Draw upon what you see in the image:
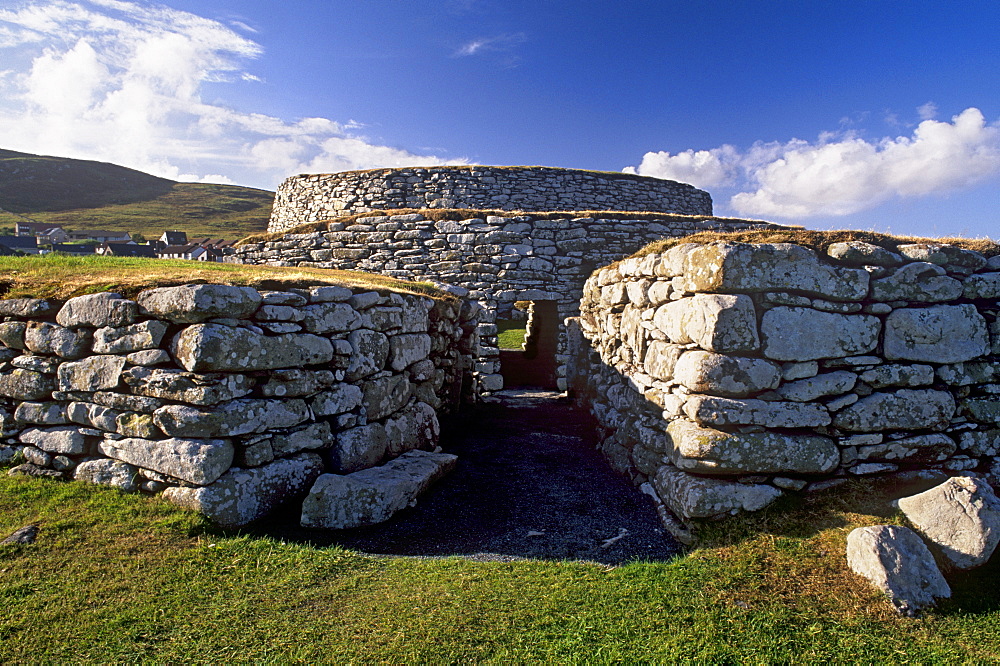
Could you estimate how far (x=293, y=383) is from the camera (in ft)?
16.5

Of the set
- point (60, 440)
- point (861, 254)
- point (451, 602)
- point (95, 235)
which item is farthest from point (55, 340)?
point (95, 235)

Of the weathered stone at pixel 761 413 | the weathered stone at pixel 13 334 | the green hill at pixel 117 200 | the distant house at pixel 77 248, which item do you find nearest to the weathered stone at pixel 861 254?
the weathered stone at pixel 761 413

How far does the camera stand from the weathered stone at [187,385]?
4.53 metres

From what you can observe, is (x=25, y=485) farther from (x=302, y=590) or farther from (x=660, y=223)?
(x=660, y=223)

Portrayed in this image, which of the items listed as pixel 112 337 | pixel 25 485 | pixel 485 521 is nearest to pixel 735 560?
pixel 485 521

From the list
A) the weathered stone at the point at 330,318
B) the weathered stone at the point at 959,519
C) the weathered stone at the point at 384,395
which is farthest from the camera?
the weathered stone at the point at 384,395

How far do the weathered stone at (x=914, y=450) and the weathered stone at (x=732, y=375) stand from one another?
1.10 meters

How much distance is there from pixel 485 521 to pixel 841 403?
3.42 metres

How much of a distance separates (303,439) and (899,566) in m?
5.03

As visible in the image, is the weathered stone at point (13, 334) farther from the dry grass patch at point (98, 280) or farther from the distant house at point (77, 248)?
the distant house at point (77, 248)

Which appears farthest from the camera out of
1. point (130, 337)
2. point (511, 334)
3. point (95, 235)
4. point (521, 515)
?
point (95, 235)

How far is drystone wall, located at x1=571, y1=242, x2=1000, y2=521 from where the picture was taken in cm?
445

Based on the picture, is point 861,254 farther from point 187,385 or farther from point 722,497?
point 187,385

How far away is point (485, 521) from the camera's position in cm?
509
